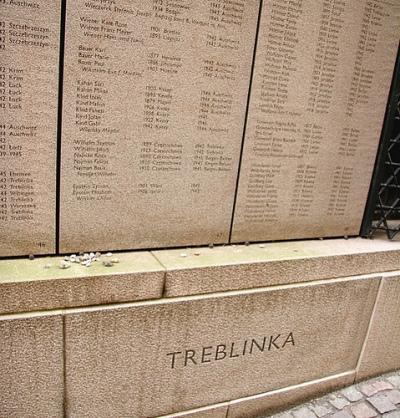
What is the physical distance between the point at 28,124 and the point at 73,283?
105 centimetres

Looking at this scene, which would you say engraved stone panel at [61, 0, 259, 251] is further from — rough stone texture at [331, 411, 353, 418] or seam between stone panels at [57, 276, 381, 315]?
rough stone texture at [331, 411, 353, 418]

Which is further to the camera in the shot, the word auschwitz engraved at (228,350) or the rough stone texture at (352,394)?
the rough stone texture at (352,394)

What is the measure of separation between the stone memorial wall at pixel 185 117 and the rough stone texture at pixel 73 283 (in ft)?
0.62

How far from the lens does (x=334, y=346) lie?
381cm

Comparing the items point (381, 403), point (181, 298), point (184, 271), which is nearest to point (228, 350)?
point (181, 298)

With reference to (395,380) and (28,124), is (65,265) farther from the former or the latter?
(395,380)

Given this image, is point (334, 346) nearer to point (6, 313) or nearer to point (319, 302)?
point (319, 302)

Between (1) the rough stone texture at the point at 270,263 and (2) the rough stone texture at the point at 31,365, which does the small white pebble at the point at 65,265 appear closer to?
(2) the rough stone texture at the point at 31,365

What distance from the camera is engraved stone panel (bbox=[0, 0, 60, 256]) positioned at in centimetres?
237

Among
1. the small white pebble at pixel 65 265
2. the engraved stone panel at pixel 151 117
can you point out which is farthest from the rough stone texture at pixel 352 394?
the small white pebble at pixel 65 265

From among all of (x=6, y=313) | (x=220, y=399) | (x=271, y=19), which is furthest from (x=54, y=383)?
(x=271, y=19)

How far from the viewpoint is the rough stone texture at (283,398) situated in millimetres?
3512

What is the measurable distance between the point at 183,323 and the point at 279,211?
1.33m

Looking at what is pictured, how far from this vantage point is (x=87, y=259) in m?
2.84
